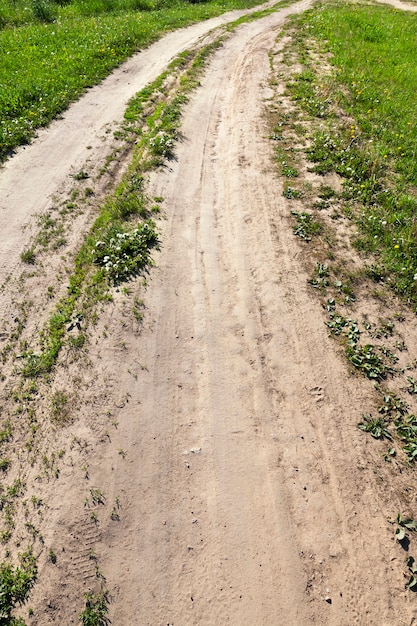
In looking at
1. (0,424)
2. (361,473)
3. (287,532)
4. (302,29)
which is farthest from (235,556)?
(302,29)

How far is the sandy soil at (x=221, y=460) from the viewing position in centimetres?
445

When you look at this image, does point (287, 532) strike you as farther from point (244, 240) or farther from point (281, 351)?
point (244, 240)

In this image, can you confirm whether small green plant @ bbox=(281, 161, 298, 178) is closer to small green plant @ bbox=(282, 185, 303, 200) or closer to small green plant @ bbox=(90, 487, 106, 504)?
small green plant @ bbox=(282, 185, 303, 200)

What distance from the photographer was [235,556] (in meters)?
4.68

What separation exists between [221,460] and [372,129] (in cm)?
1186

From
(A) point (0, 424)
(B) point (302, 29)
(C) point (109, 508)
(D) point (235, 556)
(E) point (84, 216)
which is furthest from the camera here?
(B) point (302, 29)

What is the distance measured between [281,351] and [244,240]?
10.0 feet

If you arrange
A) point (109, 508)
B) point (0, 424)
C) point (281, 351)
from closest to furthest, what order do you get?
point (109, 508) → point (0, 424) → point (281, 351)

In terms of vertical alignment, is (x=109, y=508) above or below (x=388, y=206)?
below

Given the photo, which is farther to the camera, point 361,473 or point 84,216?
point 84,216

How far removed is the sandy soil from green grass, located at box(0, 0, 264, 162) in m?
5.29

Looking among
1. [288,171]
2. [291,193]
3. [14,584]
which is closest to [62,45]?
[288,171]

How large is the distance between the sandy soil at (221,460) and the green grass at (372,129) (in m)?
2.17

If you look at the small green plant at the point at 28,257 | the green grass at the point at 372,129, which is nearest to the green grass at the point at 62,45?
the small green plant at the point at 28,257
